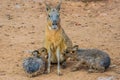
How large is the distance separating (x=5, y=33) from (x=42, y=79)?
10.7 feet

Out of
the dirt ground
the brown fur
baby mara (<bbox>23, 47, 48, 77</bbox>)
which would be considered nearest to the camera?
baby mara (<bbox>23, 47, 48, 77</bbox>)

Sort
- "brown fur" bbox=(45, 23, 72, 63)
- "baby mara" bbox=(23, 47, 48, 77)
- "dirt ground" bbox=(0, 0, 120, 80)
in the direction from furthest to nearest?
"brown fur" bbox=(45, 23, 72, 63)
"dirt ground" bbox=(0, 0, 120, 80)
"baby mara" bbox=(23, 47, 48, 77)

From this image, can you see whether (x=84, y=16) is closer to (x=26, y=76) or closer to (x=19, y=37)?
(x=19, y=37)

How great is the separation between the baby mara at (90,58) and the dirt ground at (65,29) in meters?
0.11

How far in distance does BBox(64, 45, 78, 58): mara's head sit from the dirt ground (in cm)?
24

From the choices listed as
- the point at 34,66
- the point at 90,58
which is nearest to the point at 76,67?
the point at 90,58

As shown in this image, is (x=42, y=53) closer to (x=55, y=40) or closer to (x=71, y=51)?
(x=55, y=40)

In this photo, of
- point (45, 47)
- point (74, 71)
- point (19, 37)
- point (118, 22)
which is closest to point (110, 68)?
point (74, 71)

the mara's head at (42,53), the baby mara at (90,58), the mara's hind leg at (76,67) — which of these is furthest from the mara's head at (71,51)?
the mara's head at (42,53)

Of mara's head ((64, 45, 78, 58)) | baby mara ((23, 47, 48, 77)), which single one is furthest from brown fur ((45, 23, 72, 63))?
baby mara ((23, 47, 48, 77))

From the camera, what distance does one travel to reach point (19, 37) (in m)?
10.6

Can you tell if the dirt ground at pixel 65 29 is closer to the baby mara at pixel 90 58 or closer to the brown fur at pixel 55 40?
the baby mara at pixel 90 58

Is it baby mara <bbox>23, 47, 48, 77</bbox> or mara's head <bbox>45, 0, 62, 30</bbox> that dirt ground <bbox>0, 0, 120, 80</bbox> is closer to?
baby mara <bbox>23, 47, 48, 77</bbox>

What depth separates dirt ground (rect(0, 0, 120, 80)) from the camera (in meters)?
8.23
